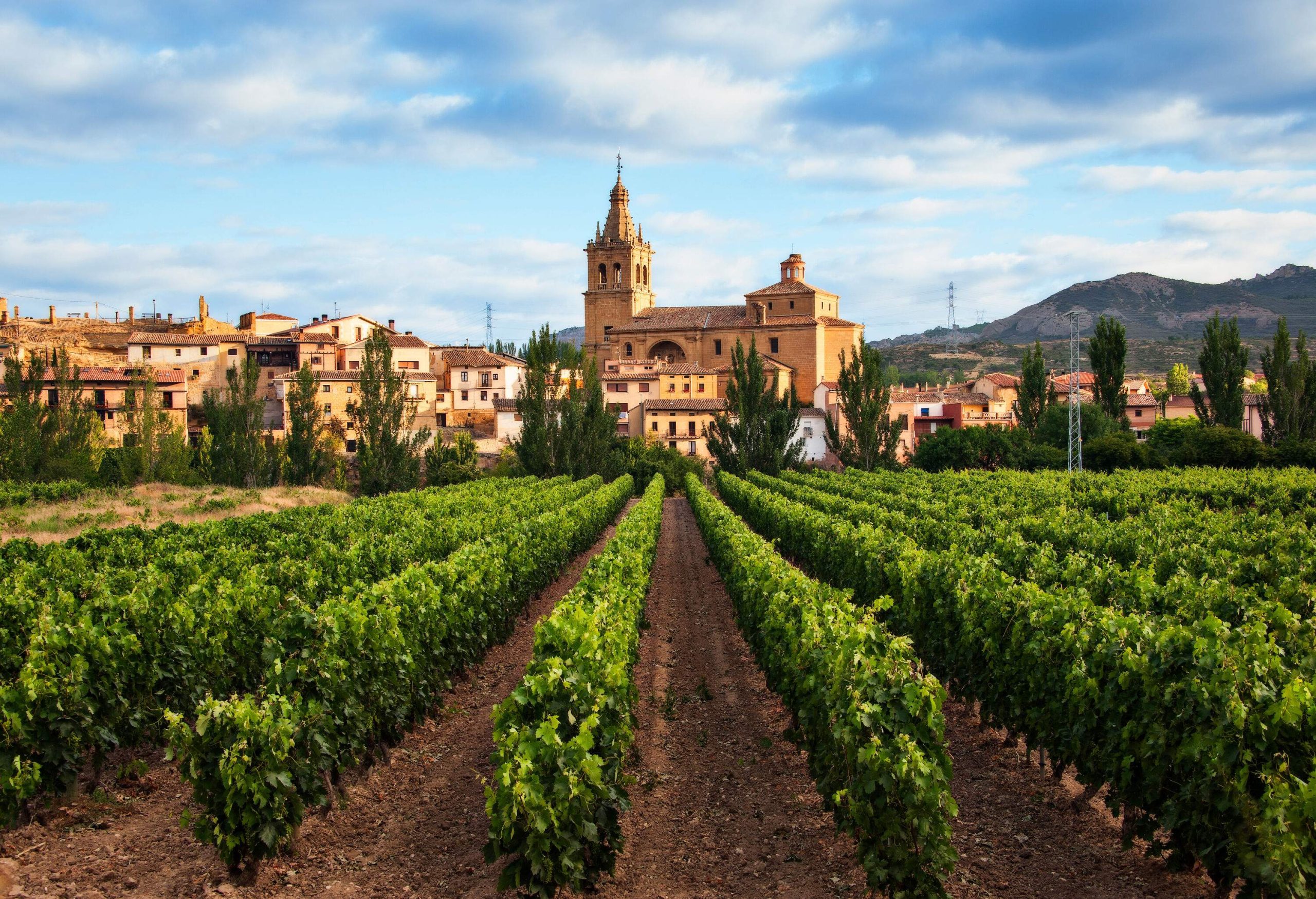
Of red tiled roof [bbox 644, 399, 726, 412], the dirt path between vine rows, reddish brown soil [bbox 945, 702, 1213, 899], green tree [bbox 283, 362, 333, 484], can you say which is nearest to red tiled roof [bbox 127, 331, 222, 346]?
green tree [bbox 283, 362, 333, 484]

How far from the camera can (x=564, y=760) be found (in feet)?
23.9

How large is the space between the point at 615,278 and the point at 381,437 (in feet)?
187

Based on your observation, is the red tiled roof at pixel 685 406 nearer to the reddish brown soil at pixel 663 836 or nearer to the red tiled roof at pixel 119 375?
the red tiled roof at pixel 119 375

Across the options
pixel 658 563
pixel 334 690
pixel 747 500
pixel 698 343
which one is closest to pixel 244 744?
pixel 334 690

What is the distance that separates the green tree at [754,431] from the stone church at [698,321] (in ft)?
82.8

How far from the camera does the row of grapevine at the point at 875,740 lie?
6988 mm

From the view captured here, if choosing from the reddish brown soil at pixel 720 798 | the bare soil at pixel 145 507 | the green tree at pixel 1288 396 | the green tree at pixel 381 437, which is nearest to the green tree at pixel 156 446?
the bare soil at pixel 145 507

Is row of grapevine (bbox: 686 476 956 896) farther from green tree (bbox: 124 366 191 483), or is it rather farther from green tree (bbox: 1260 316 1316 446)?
green tree (bbox: 1260 316 1316 446)

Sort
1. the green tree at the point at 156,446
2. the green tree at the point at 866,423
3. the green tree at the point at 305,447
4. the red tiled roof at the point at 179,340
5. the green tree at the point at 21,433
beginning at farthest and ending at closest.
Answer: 1. the red tiled roof at the point at 179,340
2. the green tree at the point at 866,423
3. the green tree at the point at 305,447
4. the green tree at the point at 156,446
5. the green tree at the point at 21,433

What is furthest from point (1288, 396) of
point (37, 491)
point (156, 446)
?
point (37, 491)

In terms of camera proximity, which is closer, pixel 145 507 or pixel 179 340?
pixel 145 507

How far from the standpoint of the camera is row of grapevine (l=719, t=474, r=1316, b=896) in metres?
6.48

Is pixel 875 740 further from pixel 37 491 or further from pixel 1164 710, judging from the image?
pixel 37 491

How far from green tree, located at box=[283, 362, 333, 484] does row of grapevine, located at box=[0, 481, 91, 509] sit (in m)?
11.1
